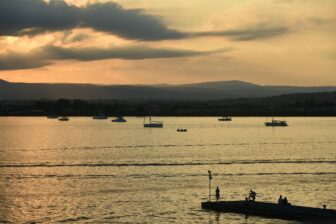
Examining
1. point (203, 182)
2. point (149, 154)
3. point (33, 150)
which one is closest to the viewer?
point (203, 182)

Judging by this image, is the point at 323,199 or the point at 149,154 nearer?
the point at 323,199

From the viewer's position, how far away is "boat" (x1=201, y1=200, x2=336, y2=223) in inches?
2445

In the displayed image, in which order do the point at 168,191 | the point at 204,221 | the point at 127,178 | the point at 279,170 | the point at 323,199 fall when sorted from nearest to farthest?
the point at 204,221, the point at 323,199, the point at 168,191, the point at 127,178, the point at 279,170

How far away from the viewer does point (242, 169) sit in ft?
360

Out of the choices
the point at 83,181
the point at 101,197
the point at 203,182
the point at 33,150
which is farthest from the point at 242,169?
the point at 33,150

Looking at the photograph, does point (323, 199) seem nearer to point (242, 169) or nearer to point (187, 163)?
point (242, 169)

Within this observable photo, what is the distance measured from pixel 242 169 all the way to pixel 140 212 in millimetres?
43931

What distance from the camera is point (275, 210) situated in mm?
64875

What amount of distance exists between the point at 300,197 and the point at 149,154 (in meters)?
70.3

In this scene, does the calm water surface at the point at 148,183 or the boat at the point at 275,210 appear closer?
the boat at the point at 275,210

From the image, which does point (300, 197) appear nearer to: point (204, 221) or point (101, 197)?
point (204, 221)

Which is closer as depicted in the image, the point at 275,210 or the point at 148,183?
the point at 275,210

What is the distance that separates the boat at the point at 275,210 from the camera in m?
62.1

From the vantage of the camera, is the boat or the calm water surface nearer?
the boat
